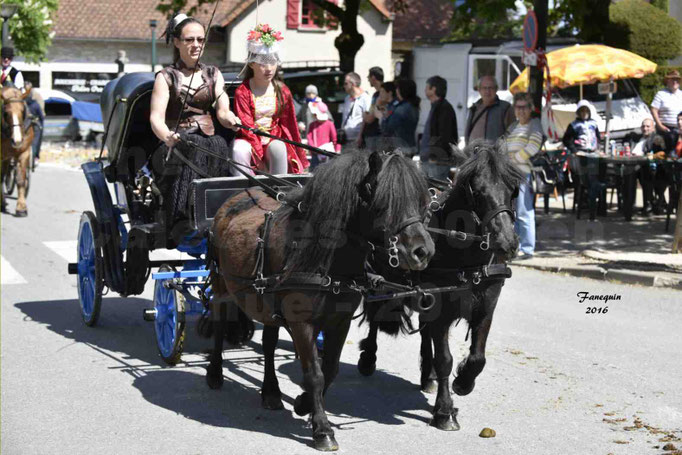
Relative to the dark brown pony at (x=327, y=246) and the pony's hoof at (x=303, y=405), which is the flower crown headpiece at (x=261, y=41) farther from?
the pony's hoof at (x=303, y=405)

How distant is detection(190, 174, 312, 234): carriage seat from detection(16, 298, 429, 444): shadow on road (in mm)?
1175

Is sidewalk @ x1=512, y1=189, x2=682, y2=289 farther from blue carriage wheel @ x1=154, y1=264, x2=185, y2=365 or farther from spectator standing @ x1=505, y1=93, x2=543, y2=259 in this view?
blue carriage wheel @ x1=154, y1=264, x2=185, y2=365

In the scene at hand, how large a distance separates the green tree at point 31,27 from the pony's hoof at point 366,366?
25738 mm

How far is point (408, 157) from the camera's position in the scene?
5762 millimetres

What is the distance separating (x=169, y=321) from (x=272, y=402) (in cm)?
142

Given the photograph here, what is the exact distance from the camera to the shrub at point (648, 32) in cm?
2241

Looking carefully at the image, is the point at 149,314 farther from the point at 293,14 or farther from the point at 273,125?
the point at 293,14

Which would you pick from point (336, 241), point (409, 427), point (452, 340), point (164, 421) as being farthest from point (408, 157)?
point (452, 340)

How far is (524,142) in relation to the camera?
11.3m

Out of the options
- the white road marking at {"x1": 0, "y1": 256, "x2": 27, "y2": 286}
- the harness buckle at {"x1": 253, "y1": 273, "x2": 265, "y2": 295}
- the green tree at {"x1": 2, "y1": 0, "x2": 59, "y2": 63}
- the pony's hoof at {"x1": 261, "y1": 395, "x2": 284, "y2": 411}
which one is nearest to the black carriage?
the pony's hoof at {"x1": 261, "y1": 395, "x2": 284, "y2": 411}

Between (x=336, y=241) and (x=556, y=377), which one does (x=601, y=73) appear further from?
(x=336, y=241)

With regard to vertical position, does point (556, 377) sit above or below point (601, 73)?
below

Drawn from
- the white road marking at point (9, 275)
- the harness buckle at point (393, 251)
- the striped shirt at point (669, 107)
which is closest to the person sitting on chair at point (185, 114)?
the harness buckle at point (393, 251)

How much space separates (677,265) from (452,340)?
3894 millimetres
